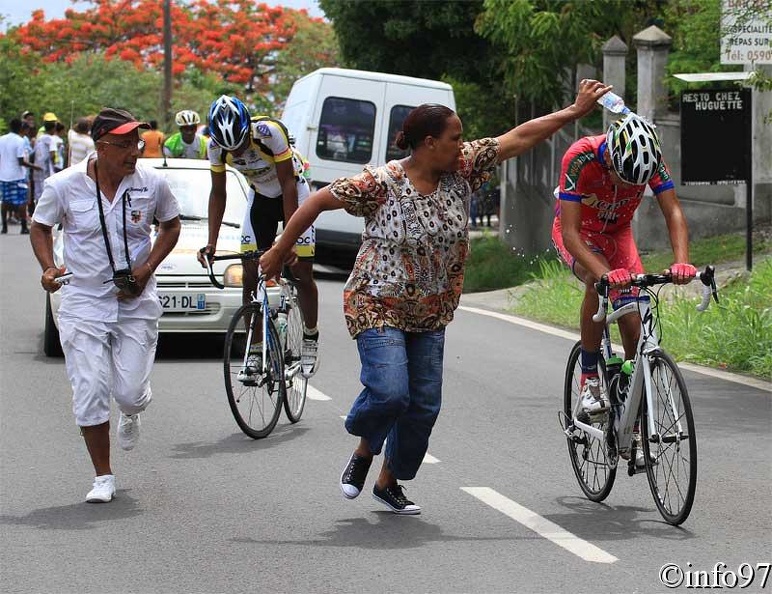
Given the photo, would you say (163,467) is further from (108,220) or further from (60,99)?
(60,99)

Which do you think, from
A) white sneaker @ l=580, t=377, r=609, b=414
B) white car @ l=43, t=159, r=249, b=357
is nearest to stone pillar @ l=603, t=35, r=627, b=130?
white car @ l=43, t=159, r=249, b=357

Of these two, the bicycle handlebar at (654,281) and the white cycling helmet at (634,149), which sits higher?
the white cycling helmet at (634,149)

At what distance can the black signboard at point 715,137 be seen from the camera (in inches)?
642

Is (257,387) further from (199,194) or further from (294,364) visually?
Answer: (199,194)

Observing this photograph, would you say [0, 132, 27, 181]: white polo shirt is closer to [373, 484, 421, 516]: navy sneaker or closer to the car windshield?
the car windshield

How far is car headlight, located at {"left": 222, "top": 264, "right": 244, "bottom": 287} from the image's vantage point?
13.1 m

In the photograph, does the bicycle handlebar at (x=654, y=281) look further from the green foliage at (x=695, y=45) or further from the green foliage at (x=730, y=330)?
the green foliage at (x=695, y=45)

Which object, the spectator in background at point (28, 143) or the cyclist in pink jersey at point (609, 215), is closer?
the cyclist in pink jersey at point (609, 215)

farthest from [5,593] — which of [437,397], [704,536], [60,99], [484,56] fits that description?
[60,99]

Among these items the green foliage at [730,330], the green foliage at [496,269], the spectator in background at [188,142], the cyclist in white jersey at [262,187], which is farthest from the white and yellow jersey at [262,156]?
the green foliage at [496,269]

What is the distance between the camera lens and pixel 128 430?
841 centimetres

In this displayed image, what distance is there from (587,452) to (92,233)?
103 inches

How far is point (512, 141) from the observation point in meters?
7.43

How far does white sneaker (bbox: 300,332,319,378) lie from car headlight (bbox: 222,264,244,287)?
8.89 feet
